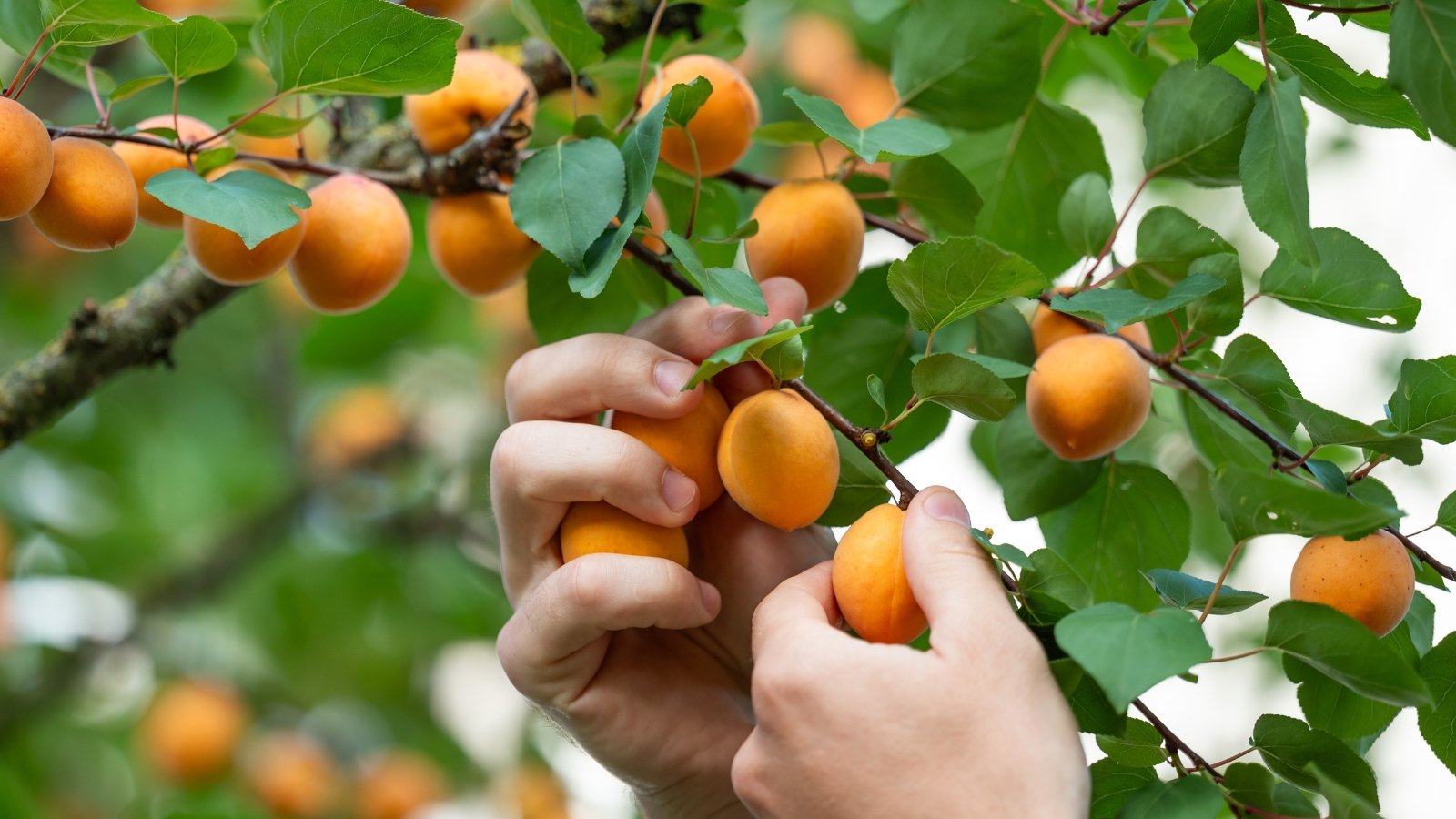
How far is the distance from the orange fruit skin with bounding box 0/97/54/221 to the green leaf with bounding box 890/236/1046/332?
16.2 inches

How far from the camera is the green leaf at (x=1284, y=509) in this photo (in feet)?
1.58

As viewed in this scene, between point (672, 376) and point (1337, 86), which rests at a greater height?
point (1337, 86)

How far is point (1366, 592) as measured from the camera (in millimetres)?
573

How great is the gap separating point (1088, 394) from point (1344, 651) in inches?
6.9

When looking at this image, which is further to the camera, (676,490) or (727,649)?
(727,649)

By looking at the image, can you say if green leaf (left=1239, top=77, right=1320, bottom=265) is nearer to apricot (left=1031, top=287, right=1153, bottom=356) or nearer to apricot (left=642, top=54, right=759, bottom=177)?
apricot (left=1031, top=287, right=1153, bottom=356)

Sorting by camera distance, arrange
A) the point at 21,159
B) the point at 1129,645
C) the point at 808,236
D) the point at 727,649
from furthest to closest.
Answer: the point at 727,649 → the point at 808,236 → the point at 21,159 → the point at 1129,645

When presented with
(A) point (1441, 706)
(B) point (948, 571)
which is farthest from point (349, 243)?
(A) point (1441, 706)

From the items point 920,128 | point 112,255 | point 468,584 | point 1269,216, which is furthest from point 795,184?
point 112,255

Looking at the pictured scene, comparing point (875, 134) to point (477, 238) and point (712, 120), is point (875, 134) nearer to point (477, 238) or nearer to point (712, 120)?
point (712, 120)

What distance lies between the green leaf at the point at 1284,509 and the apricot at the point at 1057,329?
A: 175mm

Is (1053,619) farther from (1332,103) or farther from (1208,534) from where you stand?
(1208,534)

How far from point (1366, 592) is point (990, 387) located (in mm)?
203

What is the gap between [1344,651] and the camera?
0.52 meters
